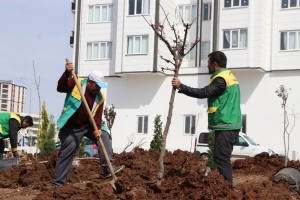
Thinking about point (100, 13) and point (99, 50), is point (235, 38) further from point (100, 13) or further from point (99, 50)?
point (100, 13)

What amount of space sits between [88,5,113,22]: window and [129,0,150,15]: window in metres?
2.01

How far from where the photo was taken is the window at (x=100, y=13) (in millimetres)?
37250

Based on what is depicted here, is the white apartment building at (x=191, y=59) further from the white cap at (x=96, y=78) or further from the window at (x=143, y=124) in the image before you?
the white cap at (x=96, y=78)

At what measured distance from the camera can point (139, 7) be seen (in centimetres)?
3547

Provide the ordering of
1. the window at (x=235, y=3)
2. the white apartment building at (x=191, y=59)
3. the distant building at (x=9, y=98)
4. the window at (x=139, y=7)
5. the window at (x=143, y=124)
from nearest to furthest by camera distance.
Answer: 1. the white apartment building at (x=191, y=59)
2. the window at (x=235, y=3)
3. the window at (x=143, y=124)
4. the window at (x=139, y=7)
5. the distant building at (x=9, y=98)

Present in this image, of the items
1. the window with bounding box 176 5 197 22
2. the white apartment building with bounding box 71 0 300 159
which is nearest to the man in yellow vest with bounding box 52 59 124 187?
the white apartment building with bounding box 71 0 300 159

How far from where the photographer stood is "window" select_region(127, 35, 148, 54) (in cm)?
3500

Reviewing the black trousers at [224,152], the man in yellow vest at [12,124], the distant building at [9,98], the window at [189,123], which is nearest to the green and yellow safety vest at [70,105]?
the black trousers at [224,152]

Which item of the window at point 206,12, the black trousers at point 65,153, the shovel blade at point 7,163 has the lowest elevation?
the shovel blade at point 7,163

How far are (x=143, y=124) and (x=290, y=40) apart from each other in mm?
9913

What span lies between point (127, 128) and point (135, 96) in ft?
6.70

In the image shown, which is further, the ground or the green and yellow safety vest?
the green and yellow safety vest

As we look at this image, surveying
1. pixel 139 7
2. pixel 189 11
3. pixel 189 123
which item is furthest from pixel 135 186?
pixel 189 11

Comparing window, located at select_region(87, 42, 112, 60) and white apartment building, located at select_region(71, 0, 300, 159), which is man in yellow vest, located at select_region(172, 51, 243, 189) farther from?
window, located at select_region(87, 42, 112, 60)
